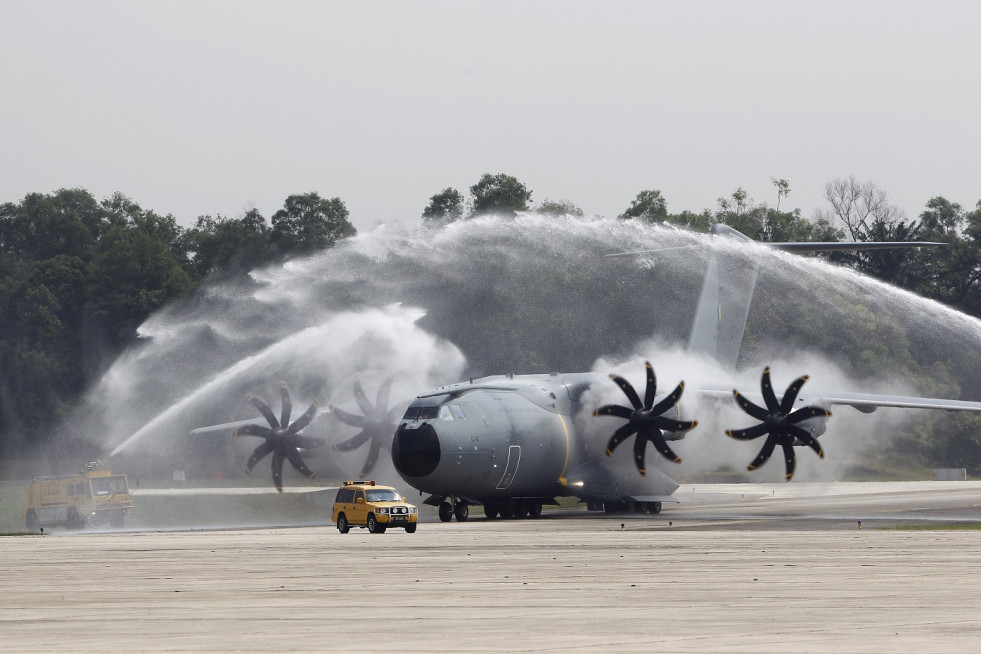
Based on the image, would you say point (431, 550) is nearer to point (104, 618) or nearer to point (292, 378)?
point (104, 618)

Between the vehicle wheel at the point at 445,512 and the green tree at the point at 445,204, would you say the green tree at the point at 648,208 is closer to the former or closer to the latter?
the green tree at the point at 445,204

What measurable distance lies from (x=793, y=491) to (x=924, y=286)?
153 ft

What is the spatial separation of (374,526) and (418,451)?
13.6 ft

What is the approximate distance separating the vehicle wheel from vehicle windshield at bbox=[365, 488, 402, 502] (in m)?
6.12

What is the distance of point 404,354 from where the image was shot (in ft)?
162

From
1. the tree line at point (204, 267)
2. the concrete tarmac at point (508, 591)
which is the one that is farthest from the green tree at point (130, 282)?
the concrete tarmac at point (508, 591)

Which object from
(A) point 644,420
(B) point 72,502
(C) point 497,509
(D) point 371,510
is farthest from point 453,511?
(B) point 72,502

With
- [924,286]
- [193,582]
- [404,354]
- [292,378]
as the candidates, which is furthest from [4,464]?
[924,286]

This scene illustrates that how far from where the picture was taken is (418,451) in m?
39.9

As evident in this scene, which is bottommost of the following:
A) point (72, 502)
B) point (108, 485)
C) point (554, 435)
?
point (72, 502)

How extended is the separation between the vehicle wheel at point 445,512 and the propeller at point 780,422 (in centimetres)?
954

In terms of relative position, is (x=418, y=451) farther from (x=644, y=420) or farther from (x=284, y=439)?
(x=284, y=439)

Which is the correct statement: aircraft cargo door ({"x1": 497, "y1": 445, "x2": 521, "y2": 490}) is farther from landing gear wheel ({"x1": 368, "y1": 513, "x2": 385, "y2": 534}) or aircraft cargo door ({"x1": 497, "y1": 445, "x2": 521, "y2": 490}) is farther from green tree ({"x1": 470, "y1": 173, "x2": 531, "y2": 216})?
green tree ({"x1": 470, "y1": 173, "x2": 531, "y2": 216})

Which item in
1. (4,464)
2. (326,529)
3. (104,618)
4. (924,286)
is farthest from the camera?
(924,286)
